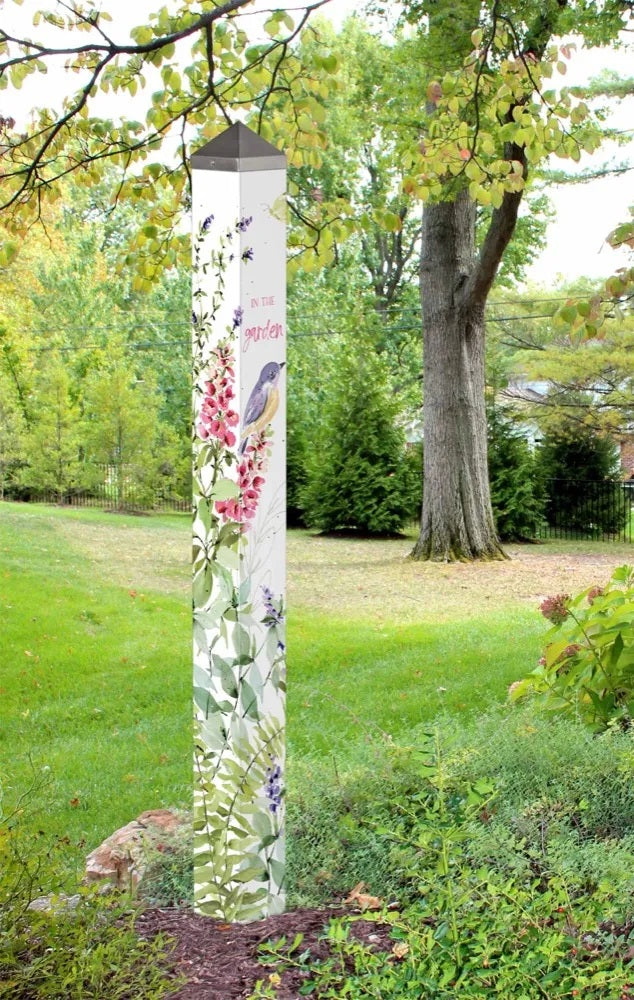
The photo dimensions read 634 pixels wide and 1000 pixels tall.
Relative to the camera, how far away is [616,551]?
44.7 ft

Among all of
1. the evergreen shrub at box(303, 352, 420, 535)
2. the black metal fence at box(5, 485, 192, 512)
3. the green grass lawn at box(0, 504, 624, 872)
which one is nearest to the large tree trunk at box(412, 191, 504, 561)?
the green grass lawn at box(0, 504, 624, 872)

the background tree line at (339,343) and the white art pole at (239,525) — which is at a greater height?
the background tree line at (339,343)

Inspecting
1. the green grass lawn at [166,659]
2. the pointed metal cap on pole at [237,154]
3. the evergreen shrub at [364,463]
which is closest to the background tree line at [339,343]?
the evergreen shrub at [364,463]

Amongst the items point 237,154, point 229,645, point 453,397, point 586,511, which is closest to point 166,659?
point 229,645

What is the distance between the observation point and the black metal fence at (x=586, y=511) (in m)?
15.7

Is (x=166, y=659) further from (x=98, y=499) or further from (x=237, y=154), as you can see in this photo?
(x=98, y=499)

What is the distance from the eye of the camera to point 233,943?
2180mm

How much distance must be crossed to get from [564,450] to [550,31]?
26.8ft

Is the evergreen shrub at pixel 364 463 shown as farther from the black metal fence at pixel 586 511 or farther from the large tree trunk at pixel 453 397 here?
the large tree trunk at pixel 453 397

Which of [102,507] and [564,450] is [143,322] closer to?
[102,507]

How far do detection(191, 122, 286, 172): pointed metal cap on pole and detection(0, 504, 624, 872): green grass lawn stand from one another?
159 centimetres

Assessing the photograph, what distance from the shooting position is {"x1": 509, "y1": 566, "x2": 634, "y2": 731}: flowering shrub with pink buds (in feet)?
10.0

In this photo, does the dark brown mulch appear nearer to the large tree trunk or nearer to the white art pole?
the white art pole

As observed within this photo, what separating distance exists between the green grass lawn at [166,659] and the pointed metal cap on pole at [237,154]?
5.22 feet
